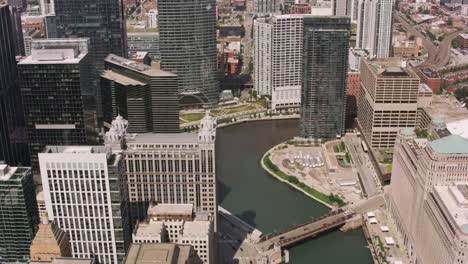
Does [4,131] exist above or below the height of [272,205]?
above

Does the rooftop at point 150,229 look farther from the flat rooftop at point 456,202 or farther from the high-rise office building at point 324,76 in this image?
the high-rise office building at point 324,76

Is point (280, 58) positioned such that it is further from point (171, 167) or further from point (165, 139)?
point (171, 167)

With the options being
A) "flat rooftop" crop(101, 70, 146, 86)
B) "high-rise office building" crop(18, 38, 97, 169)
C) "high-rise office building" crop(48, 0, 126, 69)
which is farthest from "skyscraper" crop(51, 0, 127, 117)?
"high-rise office building" crop(18, 38, 97, 169)

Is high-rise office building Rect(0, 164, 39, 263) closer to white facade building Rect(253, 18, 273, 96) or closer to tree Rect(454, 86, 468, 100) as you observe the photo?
white facade building Rect(253, 18, 273, 96)

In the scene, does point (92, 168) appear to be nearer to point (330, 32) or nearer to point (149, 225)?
point (149, 225)

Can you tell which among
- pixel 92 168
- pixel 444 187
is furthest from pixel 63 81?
pixel 444 187
